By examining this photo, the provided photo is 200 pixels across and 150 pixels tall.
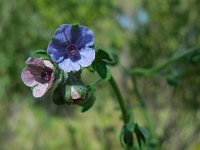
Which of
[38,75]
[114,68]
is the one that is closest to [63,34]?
[38,75]

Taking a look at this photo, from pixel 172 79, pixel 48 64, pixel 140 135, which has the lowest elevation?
pixel 140 135

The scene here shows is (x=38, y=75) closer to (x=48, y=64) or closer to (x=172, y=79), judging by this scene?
(x=48, y=64)

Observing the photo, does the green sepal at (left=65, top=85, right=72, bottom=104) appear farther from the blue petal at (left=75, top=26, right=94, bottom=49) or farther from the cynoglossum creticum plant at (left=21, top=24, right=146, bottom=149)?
the blue petal at (left=75, top=26, right=94, bottom=49)

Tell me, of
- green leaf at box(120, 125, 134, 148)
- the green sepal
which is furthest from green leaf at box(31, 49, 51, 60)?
green leaf at box(120, 125, 134, 148)

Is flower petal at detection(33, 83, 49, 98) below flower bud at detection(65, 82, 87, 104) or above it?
above

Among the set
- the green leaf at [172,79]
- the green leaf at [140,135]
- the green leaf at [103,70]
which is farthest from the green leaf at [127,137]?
the green leaf at [172,79]

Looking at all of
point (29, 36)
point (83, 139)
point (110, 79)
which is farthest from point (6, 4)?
point (110, 79)
